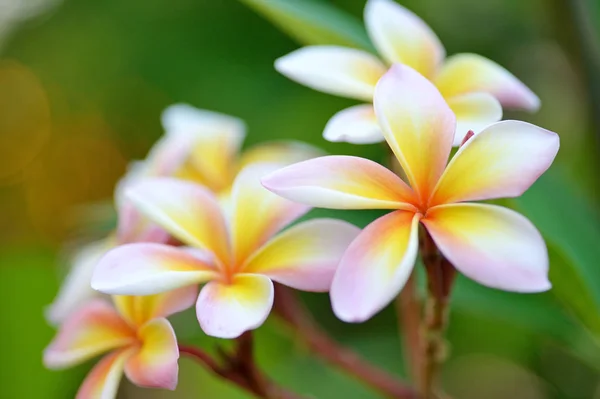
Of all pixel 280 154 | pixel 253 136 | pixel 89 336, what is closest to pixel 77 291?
pixel 89 336

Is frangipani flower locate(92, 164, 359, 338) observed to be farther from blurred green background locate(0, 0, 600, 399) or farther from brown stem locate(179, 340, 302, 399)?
blurred green background locate(0, 0, 600, 399)

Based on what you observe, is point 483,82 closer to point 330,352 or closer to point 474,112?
point 474,112

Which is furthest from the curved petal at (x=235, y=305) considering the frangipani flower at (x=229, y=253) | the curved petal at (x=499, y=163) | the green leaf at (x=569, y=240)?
the green leaf at (x=569, y=240)

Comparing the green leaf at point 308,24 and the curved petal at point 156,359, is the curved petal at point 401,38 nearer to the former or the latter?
the green leaf at point 308,24

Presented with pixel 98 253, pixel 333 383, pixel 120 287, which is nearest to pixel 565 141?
pixel 333 383

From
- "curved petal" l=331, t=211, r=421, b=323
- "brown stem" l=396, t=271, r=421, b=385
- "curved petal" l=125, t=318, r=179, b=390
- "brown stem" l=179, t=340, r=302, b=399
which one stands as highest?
"curved petal" l=331, t=211, r=421, b=323

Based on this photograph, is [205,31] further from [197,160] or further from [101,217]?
[197,160]

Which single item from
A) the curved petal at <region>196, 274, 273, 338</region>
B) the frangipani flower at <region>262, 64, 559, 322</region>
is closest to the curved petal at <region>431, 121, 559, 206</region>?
the frangipani flower at <region>262, 64, 559, 322</region>
